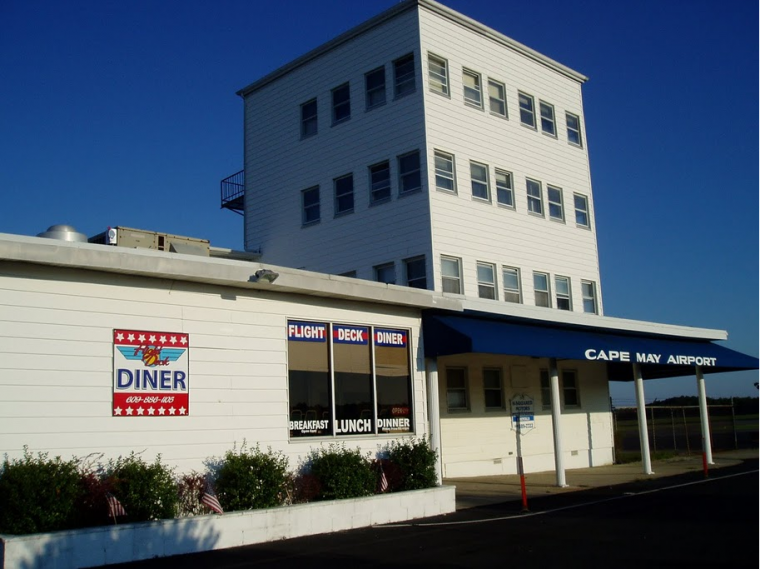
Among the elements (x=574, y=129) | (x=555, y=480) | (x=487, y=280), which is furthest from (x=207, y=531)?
(x=574, y=129)

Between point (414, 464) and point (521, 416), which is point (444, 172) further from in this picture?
point (414, 464)

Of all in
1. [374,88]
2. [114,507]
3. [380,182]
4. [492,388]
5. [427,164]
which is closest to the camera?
[114,507]

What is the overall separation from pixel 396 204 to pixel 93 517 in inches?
640

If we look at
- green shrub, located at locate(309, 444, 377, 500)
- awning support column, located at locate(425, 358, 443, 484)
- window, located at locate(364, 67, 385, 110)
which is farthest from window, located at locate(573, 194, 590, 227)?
green shrub, located at locate(309, 444, 377, 500)

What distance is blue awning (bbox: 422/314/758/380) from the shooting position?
17391mm

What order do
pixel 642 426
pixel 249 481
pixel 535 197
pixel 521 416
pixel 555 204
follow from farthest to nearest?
pixel 555 204, pixel 535 197, pixel 642 426, pixel 521 416, pixel 249 481

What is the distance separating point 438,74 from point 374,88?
7.47ft

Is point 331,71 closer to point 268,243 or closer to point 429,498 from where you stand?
point 268,243

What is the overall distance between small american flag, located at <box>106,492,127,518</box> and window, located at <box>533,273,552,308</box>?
19.0 meters

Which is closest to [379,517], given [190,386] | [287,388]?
[287,388]

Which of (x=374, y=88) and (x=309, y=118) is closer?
(x=374, y=88)

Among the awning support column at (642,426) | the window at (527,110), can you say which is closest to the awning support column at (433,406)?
the awning support column at (642,426)

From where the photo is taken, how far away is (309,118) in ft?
95.5

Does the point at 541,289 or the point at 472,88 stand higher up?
the point at 472,88
